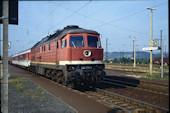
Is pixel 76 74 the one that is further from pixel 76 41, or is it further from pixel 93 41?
pixel 93 41

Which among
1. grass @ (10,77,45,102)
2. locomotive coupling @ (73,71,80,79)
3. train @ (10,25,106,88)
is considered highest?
train @ (10,25,106,88)

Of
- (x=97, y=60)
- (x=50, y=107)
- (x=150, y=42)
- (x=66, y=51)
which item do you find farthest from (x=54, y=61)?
(x=150, y=42)

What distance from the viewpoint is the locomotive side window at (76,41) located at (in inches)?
421

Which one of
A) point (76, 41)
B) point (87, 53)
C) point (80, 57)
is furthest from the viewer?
point (76, 41)

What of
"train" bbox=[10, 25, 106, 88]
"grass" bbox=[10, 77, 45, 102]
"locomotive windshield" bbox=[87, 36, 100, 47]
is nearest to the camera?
"grass" bbox=[10, 77, 45, 102]

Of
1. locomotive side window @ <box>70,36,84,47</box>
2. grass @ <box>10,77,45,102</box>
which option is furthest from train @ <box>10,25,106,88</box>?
grass @ <box>10,77,45,102</box>

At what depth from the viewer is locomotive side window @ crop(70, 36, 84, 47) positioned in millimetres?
10688

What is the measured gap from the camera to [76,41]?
35.5 feet

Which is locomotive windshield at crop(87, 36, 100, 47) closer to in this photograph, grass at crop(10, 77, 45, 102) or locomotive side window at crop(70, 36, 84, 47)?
locomotive side window at crop(70, 36, 84, 47)

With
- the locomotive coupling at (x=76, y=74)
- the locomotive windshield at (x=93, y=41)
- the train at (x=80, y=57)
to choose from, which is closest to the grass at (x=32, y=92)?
the train at (x=80, y=57)

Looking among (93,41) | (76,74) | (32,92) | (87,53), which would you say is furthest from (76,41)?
(32,92)

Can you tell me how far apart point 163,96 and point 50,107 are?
6.20 m

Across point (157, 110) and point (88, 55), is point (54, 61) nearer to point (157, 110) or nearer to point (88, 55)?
point (88, 55)

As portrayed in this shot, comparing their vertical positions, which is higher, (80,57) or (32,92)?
(80,57)
